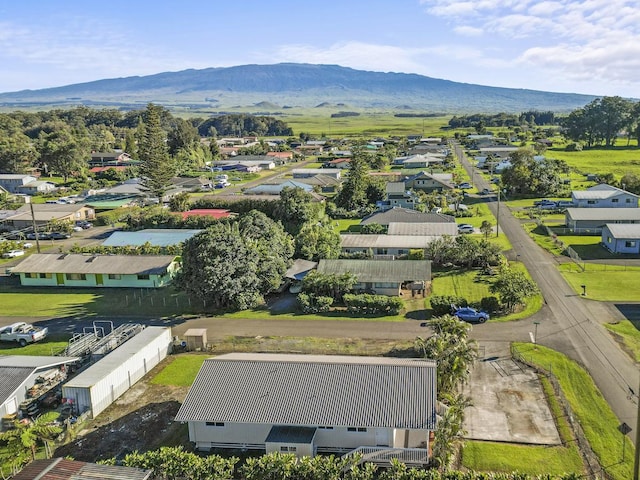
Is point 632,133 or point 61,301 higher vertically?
point 632,133

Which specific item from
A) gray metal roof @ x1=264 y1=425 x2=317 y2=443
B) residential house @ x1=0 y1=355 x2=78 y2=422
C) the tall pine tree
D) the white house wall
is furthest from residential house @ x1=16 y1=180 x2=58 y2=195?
gray metal roof @ x1=264 y1=425 x2=317 y2=443

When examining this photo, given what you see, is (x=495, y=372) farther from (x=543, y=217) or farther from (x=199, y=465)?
(x=543, y=217)

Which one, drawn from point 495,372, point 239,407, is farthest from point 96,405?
point 495,372

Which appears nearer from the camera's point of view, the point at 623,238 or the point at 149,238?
the point at 623,238

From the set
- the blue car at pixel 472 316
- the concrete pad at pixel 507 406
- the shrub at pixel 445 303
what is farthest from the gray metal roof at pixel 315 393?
the shrub at pixel 445 303

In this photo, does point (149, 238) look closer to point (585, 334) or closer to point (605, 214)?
point (585, 334)

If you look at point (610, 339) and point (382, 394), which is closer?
point (382, 394)

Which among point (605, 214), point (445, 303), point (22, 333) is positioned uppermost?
point (605, 214)

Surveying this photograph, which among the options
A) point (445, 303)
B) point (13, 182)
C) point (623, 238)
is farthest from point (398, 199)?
point (13, 182)

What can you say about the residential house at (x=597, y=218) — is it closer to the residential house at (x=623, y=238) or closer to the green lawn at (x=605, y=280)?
the residential house at (x=623, y=238)
